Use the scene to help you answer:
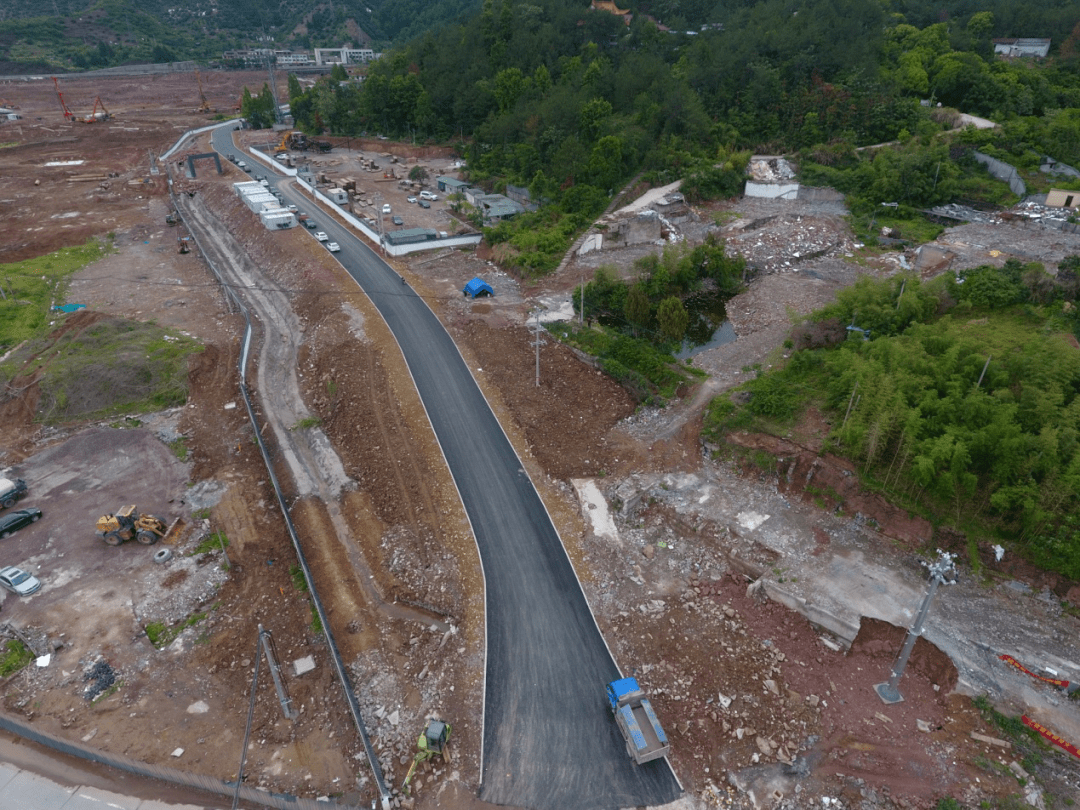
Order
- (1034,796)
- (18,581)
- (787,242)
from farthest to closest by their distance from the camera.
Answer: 1. (787,242)
2. (18,581)
3. (1034,796)

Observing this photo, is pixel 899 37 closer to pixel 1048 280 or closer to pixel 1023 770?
pixel 1048 280

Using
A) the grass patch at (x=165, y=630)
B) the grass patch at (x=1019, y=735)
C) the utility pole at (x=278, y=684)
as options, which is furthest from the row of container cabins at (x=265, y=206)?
the grass patch at (x=1019, y=735)

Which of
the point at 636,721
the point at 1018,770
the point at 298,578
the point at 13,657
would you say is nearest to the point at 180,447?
the point at 13,657

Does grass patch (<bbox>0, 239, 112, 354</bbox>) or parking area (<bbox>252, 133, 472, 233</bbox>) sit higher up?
parking area (<bbox>252, 133, 472, 233</bbox>)

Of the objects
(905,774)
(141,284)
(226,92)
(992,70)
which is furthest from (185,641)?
(226,92)

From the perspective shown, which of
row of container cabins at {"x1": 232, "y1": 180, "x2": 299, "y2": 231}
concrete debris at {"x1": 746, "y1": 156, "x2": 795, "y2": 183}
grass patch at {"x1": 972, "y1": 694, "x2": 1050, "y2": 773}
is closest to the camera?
grass patch at {"x1": 972, "y1": 694, "x2": 1050, "y2": 773}

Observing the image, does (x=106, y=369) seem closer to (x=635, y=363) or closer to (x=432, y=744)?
(x=635, y=363)

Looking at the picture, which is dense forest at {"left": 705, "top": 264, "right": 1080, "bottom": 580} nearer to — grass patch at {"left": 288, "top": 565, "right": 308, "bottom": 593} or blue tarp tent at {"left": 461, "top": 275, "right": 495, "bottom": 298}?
grass patch at {"left": 288, "top": 565, "right": 308, "bottom": 593}

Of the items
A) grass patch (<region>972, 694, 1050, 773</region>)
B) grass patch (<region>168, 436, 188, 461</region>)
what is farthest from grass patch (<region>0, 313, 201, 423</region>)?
grass patch (<region>972, 694, 1050, 773</region>)
